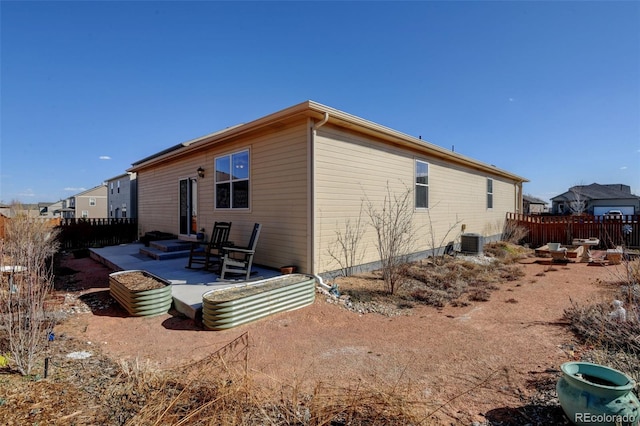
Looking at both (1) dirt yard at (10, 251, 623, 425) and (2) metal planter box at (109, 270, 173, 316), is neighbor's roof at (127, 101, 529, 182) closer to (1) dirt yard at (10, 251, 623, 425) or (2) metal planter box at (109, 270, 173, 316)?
(1) dirt yard at (10, 251, 623, 425)

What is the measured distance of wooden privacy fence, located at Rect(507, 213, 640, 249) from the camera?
12.0 meters

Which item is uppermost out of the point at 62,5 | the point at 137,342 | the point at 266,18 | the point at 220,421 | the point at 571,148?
the point at 266,18

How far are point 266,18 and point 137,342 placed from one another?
331 inches

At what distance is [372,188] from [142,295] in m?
5.20

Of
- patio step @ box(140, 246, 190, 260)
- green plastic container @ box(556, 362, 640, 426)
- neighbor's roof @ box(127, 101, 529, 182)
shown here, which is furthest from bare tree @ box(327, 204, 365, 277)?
patio step @ box(140, 246, 190, 260)

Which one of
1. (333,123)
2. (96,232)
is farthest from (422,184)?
(96,232)

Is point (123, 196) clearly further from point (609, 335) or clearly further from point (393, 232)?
point (609, 335)

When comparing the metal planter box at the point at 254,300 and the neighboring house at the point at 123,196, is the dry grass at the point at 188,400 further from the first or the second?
the neighboring house at the point at 123,196

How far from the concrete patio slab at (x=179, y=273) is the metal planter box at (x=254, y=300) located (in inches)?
16.5

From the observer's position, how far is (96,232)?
12.4 metres

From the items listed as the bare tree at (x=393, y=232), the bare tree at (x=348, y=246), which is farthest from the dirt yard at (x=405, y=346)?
the bare tree at (x=348, y=246)

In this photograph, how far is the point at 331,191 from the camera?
20.5ft

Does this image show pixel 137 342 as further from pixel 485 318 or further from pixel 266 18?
pixel 266 18

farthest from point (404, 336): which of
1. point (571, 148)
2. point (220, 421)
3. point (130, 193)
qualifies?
point (130, 193)
